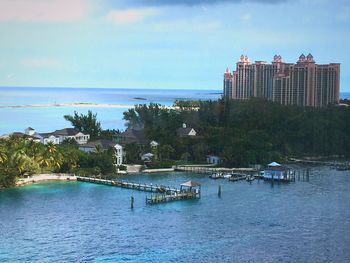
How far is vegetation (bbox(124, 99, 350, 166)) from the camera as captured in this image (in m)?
51.2

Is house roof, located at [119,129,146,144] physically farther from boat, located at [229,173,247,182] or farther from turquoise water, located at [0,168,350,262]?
turquoise water, located at [0,168,350,262]

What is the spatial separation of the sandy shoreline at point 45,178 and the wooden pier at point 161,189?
707 millimetres

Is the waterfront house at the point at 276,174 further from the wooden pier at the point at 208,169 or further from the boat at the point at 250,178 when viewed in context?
the wooden pier at the point at 208,169

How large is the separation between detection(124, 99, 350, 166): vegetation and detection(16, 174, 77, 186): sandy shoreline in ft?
37.8

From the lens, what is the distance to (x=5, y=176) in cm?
3628

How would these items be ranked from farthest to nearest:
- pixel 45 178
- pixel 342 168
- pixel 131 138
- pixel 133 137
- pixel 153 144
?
pixel 133 137
pixel 131 138
pixel 153 144
pixel 342 168
pixel 45 178

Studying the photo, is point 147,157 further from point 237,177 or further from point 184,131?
point 237,177

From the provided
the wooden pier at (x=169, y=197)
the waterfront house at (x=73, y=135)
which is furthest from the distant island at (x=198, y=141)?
the wooden pier at (x=169, y=197)

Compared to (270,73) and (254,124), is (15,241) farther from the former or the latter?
(270,73)

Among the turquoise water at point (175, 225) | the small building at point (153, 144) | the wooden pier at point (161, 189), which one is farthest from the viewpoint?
the small building at point (153, 144)

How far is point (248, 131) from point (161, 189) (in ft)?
71.5

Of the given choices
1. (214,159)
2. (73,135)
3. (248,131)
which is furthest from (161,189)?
(248,131)

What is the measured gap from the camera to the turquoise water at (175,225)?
904 inches

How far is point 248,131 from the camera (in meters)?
56.8
